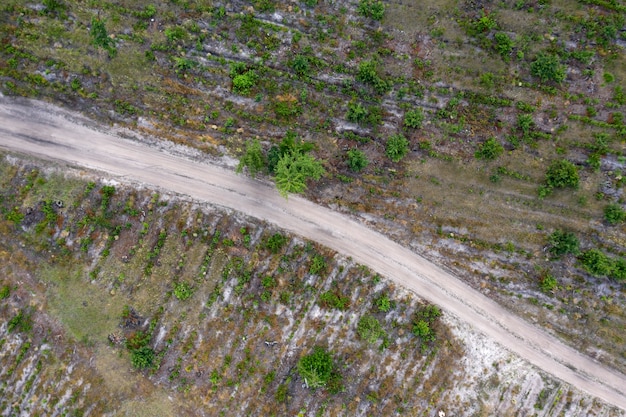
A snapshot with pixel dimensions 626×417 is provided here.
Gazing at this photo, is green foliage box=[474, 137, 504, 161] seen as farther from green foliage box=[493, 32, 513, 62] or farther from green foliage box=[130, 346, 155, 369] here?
green foliage box=[130, 346, 155, 369]

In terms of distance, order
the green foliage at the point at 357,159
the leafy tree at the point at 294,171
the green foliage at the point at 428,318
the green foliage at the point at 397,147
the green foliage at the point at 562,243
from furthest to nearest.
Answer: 1. the green foliage at the point at 428,318
2. the green foliage at the point at 397,147
3. the green foliage at the point at 357,159
4. the green foliage at the point at 562,243
5. the leafy tree at the point at 294,171

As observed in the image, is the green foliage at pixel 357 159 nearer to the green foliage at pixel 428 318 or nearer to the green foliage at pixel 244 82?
the green foliage at pixel 244 82

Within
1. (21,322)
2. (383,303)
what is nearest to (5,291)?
(21,322)

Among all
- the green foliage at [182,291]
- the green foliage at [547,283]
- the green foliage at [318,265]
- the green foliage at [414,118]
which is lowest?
the green foliage at [182,291]

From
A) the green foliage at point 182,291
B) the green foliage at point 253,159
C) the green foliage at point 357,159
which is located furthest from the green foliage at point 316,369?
the green foliage at point 253,159

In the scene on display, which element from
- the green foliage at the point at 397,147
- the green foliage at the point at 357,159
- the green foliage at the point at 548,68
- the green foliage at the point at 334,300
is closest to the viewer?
the green foliage at the point at 548,68

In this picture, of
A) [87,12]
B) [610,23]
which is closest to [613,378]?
[610,23]
